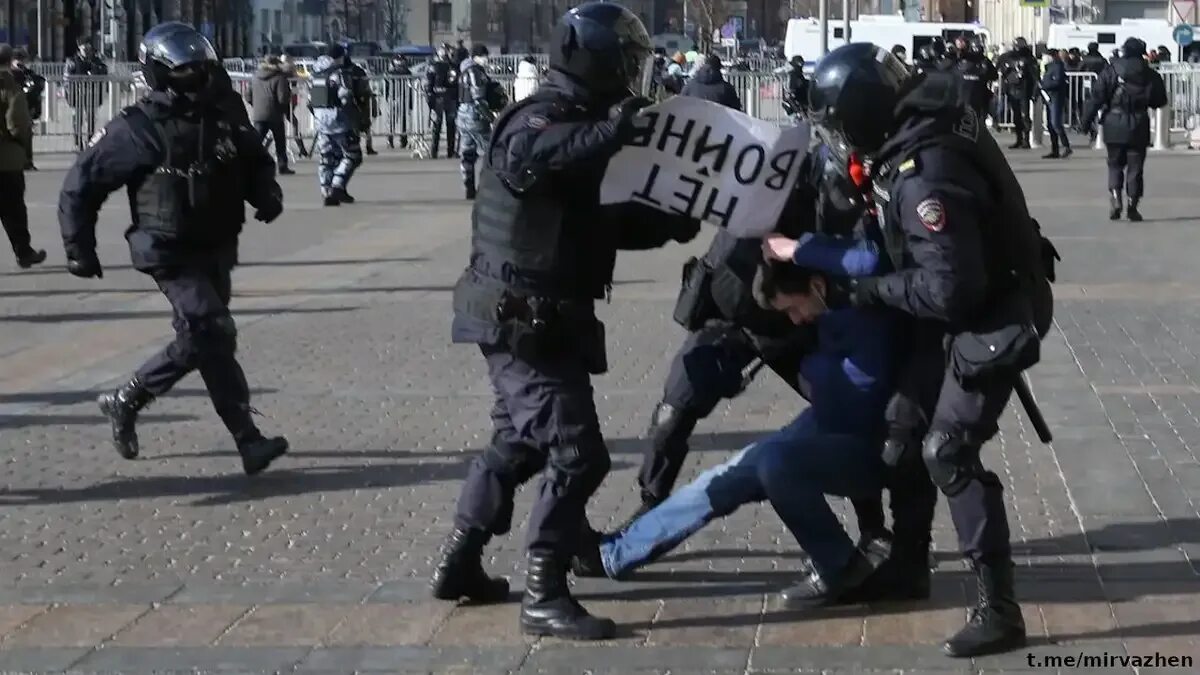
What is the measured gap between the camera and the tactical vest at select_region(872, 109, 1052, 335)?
16.9ft

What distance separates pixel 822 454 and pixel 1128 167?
47.7 feet

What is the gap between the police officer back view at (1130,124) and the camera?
1917 centimetres

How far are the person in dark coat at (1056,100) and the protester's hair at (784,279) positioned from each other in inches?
988

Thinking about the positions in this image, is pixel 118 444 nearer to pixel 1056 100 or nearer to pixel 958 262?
pixel 958 262

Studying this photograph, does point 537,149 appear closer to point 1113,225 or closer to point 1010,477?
point 1010,477

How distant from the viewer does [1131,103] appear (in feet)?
62.9

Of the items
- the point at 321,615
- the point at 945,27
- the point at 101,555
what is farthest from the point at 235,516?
the point at 945,27

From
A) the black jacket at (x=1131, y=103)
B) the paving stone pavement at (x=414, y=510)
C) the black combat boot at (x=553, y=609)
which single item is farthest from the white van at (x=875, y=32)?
the black combat boot at (x=553, y=609)

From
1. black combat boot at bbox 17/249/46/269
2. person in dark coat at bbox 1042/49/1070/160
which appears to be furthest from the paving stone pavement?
person in dark coat at bbox 1042/49/1070/160

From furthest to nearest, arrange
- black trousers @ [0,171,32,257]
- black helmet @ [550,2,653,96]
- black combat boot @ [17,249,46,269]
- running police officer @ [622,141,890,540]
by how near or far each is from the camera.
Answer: black combat boot @ [17,249,46,269] → black trousers @ [0,171,32,257] → running police officer @ [622,141,890,540] → black helmet @ [550,2,653,96]

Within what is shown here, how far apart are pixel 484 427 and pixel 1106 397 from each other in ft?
9.61

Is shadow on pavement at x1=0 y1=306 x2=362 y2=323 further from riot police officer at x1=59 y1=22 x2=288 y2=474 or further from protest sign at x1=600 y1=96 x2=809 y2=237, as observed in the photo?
protest sign at x1=600 y1=96 x2=809 y2=237

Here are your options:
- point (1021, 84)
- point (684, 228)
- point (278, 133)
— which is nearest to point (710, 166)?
point (684, 228)

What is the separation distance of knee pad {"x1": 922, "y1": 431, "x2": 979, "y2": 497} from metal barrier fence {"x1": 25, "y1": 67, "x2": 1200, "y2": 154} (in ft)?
79.7
